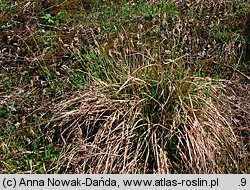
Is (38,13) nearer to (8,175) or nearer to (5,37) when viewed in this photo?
(5,37)

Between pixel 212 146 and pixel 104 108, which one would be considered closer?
pixel 212 146

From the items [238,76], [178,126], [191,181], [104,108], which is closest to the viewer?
[191,181]

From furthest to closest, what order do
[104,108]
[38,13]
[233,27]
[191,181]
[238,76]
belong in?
[38,13] < [233,27] < [238,76] < [104,108] < [191,181]

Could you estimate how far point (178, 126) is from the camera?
367 centimetres

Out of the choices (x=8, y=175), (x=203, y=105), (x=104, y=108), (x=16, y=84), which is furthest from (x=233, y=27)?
(x=8, y=175)

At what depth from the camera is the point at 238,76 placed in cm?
454

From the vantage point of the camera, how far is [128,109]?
149 inches

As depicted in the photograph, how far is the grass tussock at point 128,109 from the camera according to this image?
11.9 ft

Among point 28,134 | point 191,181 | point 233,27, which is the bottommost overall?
point 191,181

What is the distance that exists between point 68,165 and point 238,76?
75.3 inches

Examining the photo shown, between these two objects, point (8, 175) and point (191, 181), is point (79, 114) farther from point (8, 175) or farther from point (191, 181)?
point (191, 181)

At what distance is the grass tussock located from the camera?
362cm

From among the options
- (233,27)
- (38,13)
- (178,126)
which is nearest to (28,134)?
(178,126)

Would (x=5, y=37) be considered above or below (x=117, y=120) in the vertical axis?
above
